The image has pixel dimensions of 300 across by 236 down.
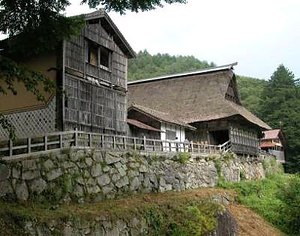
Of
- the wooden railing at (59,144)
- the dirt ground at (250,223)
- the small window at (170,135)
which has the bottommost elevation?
the dirt ground at (250,223)

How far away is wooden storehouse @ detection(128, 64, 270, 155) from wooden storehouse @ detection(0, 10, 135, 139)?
6.84 meters

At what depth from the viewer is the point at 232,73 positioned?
41.0 meters

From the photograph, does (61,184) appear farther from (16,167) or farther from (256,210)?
(256,210)

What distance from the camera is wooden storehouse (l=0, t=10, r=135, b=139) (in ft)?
62.1

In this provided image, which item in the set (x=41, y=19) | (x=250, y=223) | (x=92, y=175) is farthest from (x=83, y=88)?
(x=250, y=223)

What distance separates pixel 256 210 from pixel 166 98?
1832 centimetres

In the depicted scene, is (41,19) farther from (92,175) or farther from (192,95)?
(192,95)

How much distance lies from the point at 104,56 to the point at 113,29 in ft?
5.64

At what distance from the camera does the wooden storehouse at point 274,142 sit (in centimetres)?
5378

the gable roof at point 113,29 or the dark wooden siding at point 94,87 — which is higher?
the gable roof at point 113,29

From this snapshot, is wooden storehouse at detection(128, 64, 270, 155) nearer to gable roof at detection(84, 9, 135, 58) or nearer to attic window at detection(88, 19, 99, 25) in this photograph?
gable roof at detection(84, 9, 135, 58)

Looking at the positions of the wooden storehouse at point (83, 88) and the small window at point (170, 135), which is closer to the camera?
the wooden storehouse at point (83, 88)

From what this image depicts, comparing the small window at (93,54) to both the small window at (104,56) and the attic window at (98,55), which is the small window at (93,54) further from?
the small window at (104,56)

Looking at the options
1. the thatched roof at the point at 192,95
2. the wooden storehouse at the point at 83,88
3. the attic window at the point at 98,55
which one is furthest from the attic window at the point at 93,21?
the thatched roof at the point at 192,95
